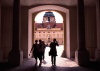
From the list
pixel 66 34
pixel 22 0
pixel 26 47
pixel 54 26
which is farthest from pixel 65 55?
pixel 54 26

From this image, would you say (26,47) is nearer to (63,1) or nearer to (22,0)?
(22,0)

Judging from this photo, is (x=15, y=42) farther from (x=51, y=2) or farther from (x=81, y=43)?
(x=51, y=2)

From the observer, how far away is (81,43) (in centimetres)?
1195

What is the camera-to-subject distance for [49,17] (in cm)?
4781

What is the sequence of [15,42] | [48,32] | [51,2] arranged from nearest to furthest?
[15,42] → [51,2] → [48,32]

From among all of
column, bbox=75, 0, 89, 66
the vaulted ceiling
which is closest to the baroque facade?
the vaulted ceiling

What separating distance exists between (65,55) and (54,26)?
40.2 m

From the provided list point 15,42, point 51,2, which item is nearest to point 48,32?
point 51,2

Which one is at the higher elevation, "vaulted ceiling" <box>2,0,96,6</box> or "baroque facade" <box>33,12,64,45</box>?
"vaulted ceiling" <box>2,0,96,6</box>

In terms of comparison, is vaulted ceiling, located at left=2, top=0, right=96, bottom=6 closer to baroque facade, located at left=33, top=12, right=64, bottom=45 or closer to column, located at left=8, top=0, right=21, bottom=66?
column, located at left=8, top=0, right=21, bottom=66

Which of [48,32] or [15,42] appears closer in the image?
[15,42]

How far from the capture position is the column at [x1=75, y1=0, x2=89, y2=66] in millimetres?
11609

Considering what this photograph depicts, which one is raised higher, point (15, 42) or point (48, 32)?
point (48, 32)

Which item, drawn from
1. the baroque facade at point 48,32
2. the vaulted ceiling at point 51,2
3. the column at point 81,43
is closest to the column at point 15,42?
the vaulted ceiling at point 51,2
